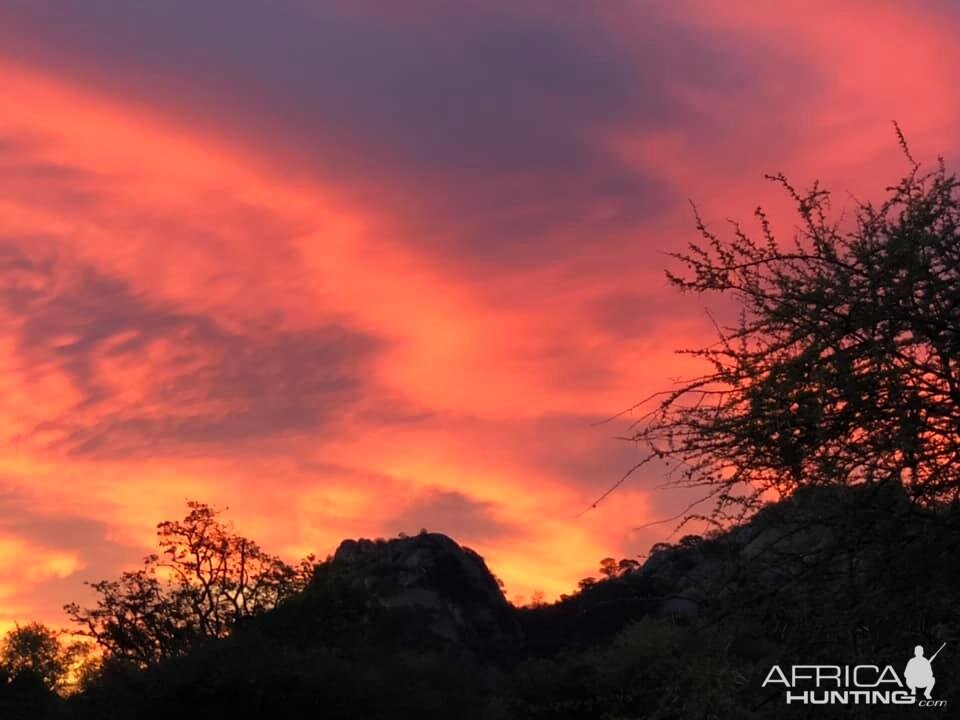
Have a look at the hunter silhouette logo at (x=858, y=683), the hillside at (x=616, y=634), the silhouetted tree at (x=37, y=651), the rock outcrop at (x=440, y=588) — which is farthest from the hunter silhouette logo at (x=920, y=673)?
the silhouetted tree at (x=37, y=651)

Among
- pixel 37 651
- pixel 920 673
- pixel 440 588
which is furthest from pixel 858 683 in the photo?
pixel 37 651

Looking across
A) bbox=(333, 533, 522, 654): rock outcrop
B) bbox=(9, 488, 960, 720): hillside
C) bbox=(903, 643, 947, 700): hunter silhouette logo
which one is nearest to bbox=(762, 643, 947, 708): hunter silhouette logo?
bbox=(903, 643, 947, 700): hunter silhouette logo

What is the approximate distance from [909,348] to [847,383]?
0.70 m

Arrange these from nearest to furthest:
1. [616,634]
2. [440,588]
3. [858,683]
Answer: [858,683]
[616,634]
[440,588]

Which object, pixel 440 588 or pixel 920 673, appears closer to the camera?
pixel 920 673

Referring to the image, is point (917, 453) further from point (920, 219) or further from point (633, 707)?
point (633, 707)

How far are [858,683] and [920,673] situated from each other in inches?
23.0

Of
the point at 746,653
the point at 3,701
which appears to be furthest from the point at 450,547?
the point at 746,653

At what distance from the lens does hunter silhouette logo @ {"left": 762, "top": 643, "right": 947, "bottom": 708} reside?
36.9 feet

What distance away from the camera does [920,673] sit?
11.2 metres

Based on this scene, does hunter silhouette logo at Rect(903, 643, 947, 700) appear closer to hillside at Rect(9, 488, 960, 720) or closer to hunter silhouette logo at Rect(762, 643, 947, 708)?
hunter silhouette logo at Rect(762, 643, 947, 708)

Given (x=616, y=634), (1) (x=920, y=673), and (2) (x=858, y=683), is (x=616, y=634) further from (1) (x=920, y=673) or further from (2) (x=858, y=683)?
(1) (x=920, y=673)

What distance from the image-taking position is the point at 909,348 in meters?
11.5

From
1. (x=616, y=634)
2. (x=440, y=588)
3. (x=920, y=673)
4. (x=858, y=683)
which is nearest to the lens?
(x=920, y=673)
